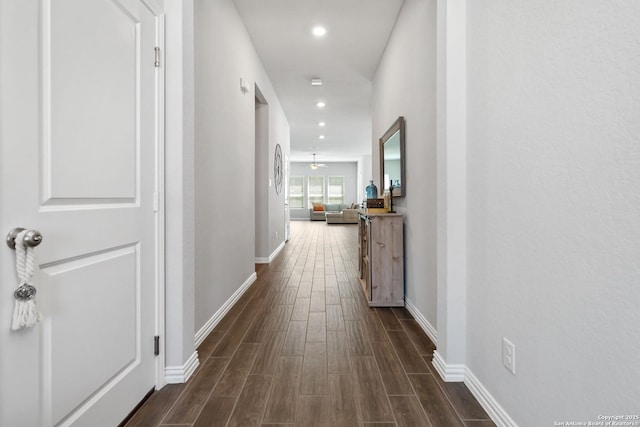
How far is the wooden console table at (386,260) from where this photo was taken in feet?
9.74

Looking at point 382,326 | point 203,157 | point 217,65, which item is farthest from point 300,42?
point 382,326

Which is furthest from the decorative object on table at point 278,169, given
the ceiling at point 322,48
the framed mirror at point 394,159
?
the framed mirror at point 394,159

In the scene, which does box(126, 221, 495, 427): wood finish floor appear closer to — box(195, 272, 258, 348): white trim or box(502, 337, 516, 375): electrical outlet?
box(195, 272, 258, 348): white trim

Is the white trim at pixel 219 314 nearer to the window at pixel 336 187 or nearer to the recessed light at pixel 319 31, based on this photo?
the recessed light at pixel 319 31

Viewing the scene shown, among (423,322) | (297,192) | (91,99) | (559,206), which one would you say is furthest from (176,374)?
(297,192)

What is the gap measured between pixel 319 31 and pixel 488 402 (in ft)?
11.7

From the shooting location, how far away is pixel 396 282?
2996 millimetres

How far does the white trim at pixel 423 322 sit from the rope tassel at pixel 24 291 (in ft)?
6.81

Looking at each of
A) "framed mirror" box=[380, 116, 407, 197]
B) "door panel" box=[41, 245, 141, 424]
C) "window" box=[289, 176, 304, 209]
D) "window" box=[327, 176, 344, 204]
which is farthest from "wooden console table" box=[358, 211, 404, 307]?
"window" box=[289, 176, 304, 209]

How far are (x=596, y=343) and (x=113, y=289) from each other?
1672 millimetres

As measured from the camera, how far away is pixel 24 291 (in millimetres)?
901

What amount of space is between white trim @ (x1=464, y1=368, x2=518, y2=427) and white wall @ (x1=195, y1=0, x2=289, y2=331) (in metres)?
1.67

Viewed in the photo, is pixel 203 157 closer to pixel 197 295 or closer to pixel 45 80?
pixel 197 295

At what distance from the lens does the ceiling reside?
3.11m
